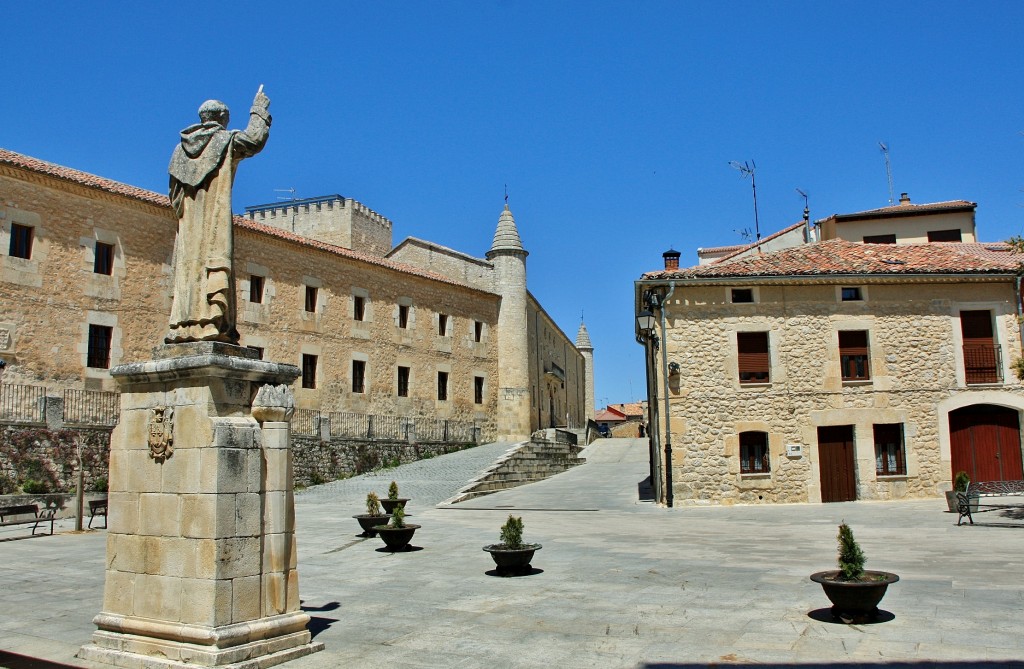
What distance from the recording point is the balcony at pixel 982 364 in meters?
21.6

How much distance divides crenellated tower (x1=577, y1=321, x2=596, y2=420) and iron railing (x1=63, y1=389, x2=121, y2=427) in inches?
2063

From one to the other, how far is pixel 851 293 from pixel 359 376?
756 inches

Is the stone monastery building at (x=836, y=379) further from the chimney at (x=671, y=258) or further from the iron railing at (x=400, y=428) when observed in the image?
the iron railing at (x=400, y=428)

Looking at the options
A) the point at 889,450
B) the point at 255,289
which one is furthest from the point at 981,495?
the point at 255,289

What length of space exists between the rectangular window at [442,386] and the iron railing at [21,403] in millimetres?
16864

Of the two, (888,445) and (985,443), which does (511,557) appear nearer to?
(888,445)

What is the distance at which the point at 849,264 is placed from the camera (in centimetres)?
2225

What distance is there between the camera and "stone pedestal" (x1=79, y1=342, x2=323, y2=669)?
6262 millimetres

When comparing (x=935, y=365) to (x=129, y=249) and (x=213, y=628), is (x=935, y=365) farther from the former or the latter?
(x=129, y=249)

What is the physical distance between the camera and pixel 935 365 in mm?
21453

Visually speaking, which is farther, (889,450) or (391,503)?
(889,450)

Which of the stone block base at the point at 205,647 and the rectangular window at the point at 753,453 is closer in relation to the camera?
the stone block base at the point at 205,647

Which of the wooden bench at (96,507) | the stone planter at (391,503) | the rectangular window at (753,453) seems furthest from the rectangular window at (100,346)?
the rectangular window at (753,453)

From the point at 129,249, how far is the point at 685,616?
23162 mm
